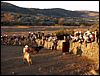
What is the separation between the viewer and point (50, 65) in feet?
73.7

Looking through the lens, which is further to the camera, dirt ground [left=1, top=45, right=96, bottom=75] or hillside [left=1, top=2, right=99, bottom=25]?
hillside [left=1, top=2, right=99, bottom=25]

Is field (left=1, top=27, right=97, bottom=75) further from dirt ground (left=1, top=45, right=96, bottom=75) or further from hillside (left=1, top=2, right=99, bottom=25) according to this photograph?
hillside (left=1, top=2, right=99, bottom=25)

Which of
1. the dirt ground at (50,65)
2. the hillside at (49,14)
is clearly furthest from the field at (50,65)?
the hillside at (49,14)

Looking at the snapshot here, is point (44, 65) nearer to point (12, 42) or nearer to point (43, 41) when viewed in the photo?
point (43, 41)

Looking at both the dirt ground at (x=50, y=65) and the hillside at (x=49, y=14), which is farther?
the hillside at (x=49, y=14)

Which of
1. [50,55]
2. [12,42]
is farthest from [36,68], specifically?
[12,42]

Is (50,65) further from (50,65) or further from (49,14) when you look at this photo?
(49,14)

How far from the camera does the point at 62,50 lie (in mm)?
29953

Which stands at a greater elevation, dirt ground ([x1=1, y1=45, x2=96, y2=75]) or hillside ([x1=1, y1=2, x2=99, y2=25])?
hillside ([x1=1, y1=2, x2=99, y2=25])

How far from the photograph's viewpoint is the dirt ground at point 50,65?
65.2 feet

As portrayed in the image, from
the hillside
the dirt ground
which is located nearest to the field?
the dirt ground

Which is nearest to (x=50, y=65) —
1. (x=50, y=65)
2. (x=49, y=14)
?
(x=50, y=65)

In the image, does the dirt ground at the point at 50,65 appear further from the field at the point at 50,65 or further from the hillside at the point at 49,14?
the hillside at the point at 49,14

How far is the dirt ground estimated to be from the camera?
782 inches
